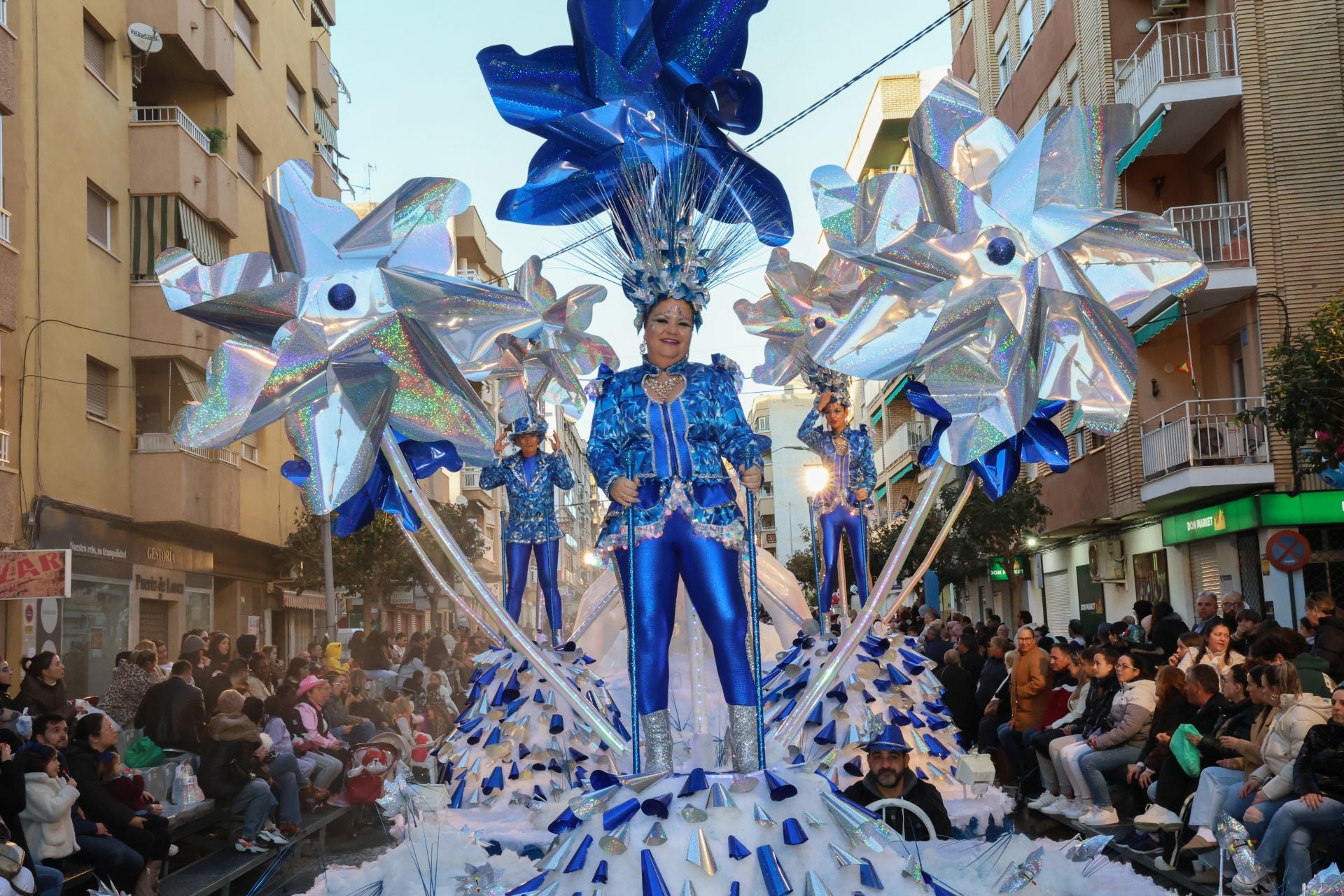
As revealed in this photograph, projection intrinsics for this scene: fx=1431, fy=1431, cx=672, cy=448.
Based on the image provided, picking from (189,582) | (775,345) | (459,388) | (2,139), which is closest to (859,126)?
(189,582)

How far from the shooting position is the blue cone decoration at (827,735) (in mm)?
6691

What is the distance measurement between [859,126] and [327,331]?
4293 cm

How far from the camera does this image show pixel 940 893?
437 centimetres

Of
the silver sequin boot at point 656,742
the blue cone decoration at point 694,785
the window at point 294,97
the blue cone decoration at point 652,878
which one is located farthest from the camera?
the window at point 294,97

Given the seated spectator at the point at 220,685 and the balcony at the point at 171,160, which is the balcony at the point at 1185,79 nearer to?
the seated spectator at the point at 220,685

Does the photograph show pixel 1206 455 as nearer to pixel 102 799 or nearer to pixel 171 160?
pixel 171 160

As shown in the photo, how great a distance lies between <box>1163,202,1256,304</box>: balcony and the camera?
19.2 metres

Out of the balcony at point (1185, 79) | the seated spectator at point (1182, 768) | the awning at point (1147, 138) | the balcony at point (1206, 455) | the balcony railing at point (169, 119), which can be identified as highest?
the balcony railing at point (169, 119)

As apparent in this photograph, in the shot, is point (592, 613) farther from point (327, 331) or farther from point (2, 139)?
point (2, 139)

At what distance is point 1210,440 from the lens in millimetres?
19797

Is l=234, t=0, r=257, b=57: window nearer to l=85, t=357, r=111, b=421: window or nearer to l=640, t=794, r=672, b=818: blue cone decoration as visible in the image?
l=85, t=357, r=111, b=421: window

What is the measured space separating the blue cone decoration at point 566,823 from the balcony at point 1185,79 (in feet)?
56.6

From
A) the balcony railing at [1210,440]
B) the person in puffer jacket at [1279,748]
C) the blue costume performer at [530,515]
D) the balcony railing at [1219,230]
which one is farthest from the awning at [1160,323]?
the blue costume performer at [530,515]

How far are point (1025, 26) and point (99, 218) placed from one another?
18660 millimetres
